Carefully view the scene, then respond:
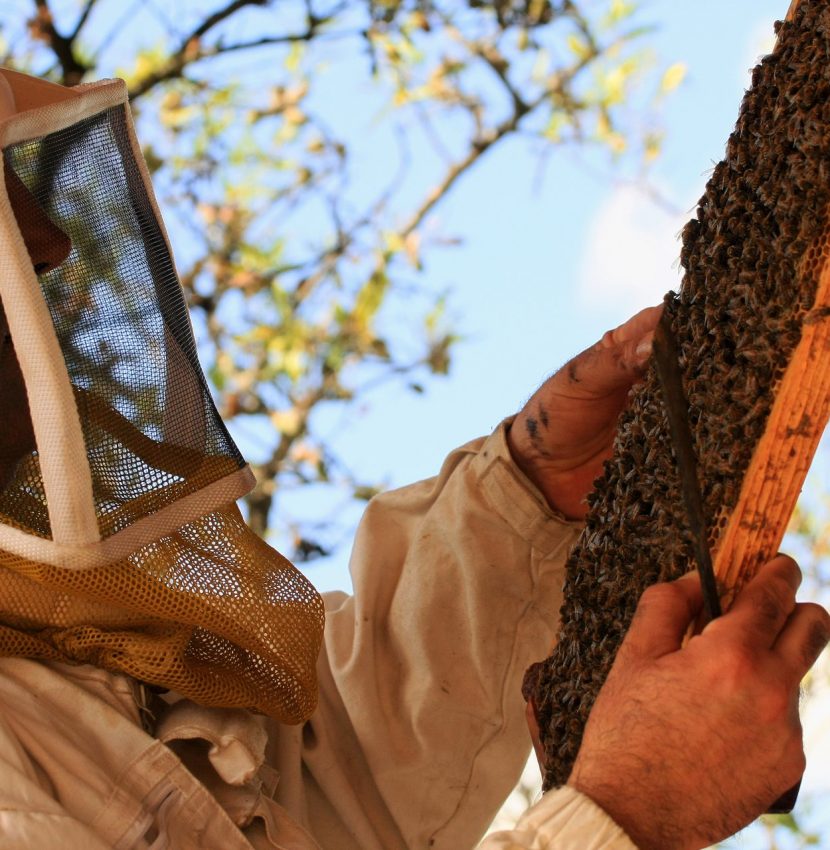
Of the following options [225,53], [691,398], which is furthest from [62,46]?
[691,398]

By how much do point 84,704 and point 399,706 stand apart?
0.53 metres

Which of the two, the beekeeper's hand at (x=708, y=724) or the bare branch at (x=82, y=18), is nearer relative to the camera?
the beekeeper's hand at (x=708, y=724)

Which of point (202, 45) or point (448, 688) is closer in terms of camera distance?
point (448, 688)

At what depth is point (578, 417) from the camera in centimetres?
194

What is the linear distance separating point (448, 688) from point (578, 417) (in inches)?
18.1

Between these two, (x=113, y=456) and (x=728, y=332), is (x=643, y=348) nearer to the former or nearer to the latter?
(x=728, y=332)

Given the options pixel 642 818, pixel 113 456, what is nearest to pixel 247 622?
pixel 113 456

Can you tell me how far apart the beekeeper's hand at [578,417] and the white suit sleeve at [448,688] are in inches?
1.2

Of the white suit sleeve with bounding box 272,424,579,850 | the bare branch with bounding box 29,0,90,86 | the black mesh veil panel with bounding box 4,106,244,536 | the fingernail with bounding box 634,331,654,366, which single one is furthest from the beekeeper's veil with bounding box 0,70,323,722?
the bare branch with bounding box 29,0,90,86

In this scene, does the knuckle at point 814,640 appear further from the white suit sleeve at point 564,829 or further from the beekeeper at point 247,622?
the white suit sleeve at point 564,829

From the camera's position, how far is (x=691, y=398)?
1435mm

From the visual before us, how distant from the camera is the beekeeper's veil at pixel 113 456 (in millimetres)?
1542

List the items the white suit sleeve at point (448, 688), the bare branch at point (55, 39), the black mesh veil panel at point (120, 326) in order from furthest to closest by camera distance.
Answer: the bare branch at point (55, 39) → the white suit sleeve at point (448, 688) → the black mesh veil panel at point (120, 326)

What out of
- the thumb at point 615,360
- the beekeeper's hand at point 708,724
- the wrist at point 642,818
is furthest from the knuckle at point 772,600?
the thumb at point 615,360
